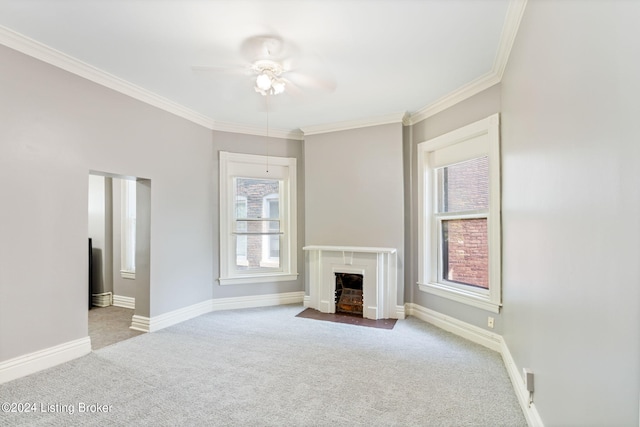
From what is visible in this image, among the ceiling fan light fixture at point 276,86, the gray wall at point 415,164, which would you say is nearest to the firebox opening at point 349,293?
the gray wall at point 415,164

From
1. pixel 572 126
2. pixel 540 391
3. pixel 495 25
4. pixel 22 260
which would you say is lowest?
pixel 540 391

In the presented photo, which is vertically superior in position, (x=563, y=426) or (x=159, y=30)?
(x=159, y=30)

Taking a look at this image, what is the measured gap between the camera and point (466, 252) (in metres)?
3.57

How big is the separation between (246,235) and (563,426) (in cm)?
414

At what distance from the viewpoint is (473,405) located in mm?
2133

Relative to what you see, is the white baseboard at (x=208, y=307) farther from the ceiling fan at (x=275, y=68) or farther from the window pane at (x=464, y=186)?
the ceiling fan at (x=275, y=68)

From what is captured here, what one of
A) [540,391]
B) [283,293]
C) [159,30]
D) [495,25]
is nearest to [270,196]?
[283,293]

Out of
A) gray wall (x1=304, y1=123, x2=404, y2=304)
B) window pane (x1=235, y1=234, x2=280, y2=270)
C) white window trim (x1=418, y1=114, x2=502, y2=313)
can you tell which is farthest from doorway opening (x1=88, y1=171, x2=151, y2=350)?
white window trim (x1=418, y1=114, x2=502, y2=313)

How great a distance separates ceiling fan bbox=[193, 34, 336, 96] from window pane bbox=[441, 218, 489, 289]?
2.17m

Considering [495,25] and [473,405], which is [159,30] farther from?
[473,405]

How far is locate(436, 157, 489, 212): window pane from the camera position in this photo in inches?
131

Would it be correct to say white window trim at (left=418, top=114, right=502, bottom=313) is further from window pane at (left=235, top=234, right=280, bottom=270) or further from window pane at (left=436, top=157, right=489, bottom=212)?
window pane at (left=235, top=234, right=280, bottom=270)

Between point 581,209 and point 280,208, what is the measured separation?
413 centimetres

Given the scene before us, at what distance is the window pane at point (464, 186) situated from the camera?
3.33 metres
